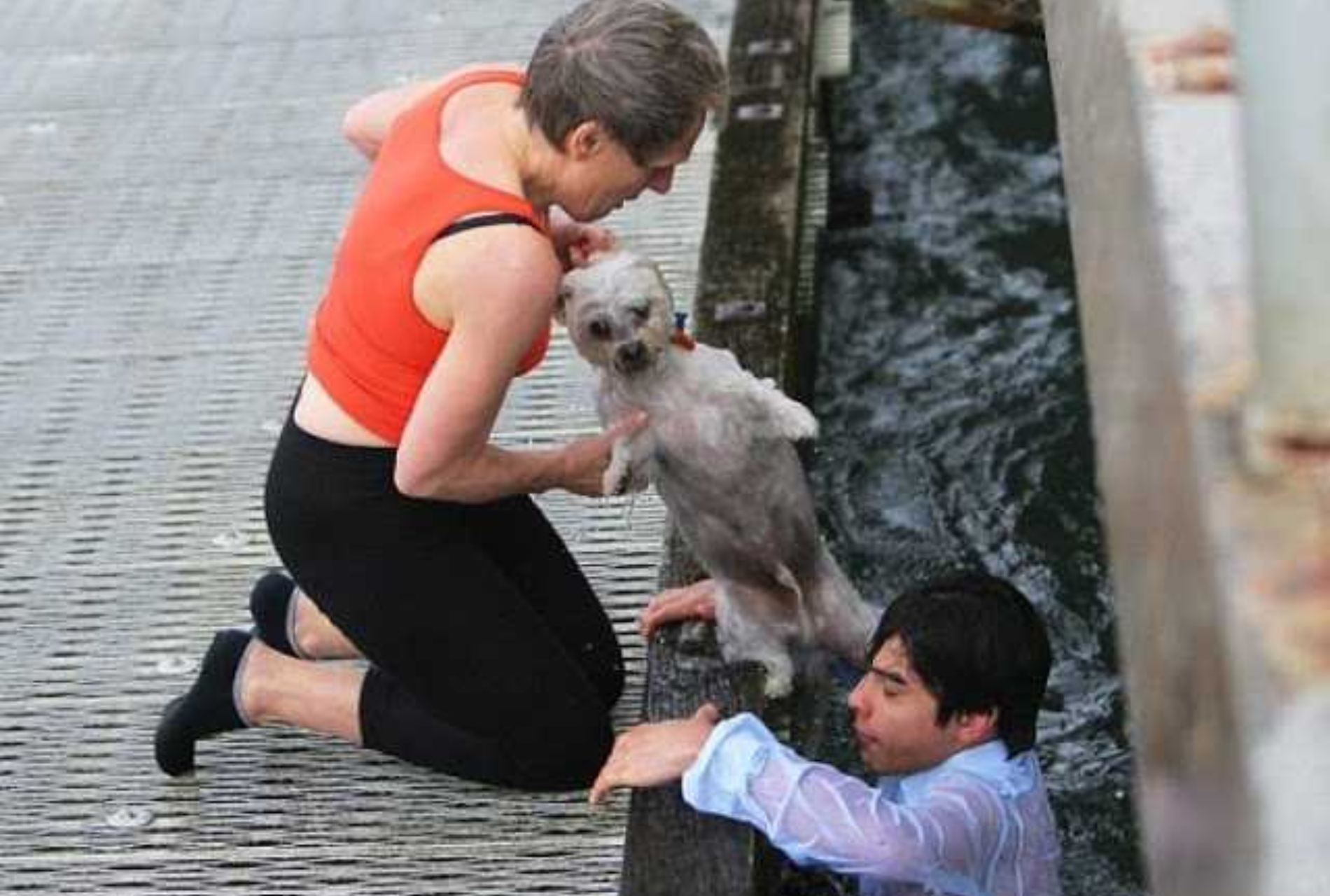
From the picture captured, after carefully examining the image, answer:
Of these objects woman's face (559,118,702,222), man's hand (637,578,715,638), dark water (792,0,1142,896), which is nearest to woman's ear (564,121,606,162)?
woman's face (559,118,702,222)

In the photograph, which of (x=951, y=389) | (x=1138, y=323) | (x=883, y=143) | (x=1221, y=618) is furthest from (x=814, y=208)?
(x=1221, y=618)

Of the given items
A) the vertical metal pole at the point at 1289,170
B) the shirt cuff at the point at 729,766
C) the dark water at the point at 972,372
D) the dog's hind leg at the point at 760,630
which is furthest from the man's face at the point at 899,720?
the vertical metal pole at the point at 1289,170

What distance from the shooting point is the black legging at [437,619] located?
3.26 m

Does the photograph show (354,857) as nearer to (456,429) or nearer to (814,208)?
(456,429)

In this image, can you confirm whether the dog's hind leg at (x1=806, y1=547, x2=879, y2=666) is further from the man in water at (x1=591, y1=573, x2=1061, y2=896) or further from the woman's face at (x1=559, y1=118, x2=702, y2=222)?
the woman's face at (x1=559, y1=118, x2=702, y2=222)

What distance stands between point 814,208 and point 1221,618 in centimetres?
508

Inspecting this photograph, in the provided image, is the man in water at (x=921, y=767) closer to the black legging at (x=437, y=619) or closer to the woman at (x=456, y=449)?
the black legging at (x=437, y=619)

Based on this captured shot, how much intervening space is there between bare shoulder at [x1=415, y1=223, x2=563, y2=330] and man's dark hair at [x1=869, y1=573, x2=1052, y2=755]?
764 millimetres

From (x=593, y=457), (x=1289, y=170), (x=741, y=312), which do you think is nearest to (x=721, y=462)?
(x=593, y=457)

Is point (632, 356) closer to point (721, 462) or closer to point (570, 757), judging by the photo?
point (721, 462)

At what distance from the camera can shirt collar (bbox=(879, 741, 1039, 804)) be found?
3119 millimetres

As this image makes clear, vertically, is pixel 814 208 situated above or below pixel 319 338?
below

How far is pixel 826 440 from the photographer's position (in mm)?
6191

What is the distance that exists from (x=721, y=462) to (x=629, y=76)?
0.82 m
